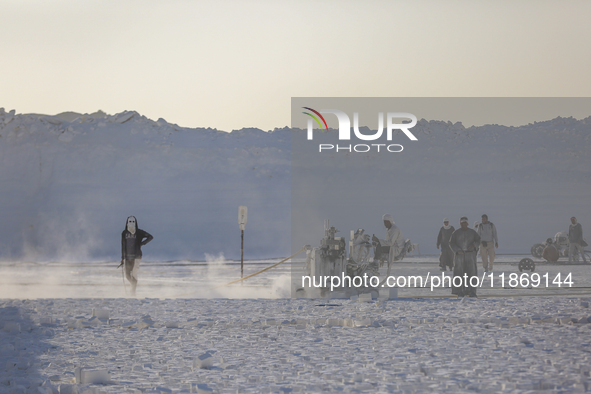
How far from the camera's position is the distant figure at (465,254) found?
14.1m

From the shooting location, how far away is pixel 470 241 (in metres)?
14.1

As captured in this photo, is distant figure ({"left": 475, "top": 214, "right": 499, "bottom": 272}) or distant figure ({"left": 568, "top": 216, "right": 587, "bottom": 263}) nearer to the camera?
distant figure ({"left": 475, "top": 214, "right": 499, "bottom": 272})

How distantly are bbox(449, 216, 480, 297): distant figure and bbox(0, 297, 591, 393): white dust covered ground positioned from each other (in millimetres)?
969

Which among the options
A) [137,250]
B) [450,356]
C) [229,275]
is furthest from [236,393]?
[229,275]

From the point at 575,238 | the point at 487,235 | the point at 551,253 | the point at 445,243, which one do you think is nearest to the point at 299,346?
the point at 487,235

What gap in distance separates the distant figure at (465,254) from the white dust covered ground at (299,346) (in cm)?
97

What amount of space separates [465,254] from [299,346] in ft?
22.4

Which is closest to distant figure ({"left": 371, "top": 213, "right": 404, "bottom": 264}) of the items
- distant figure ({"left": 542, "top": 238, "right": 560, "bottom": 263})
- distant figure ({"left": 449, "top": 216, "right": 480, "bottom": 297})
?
distant figure ({"left": 449, "top": 216, "right": 480, "bottom": 297})

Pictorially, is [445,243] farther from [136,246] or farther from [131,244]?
[131,244]

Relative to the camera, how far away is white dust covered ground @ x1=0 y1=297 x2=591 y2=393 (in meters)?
6.41

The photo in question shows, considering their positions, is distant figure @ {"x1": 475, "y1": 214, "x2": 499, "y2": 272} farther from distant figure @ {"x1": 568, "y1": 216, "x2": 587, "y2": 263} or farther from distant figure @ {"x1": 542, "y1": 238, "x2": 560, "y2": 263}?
distant figure @ {"x1": 568, "y1": 216, "x2": 587, "y2": 263}

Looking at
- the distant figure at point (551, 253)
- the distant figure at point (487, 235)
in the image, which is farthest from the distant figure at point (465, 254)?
the distant figure at point (551, 253)

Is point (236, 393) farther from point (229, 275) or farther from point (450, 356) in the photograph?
point (229, 275)

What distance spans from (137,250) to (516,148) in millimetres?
59839
